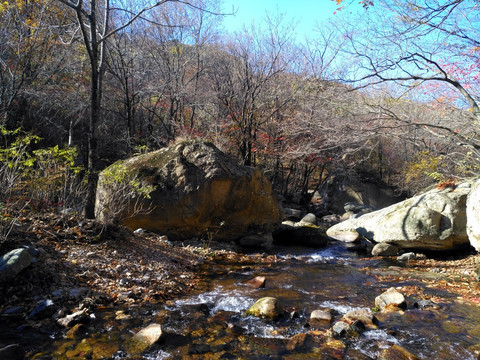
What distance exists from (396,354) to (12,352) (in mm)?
3695

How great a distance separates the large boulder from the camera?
8.50 metres

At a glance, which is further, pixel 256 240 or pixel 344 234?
pixel 344 234

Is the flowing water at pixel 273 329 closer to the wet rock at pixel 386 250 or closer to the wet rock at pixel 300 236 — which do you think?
the wet rock at pixel 386 250

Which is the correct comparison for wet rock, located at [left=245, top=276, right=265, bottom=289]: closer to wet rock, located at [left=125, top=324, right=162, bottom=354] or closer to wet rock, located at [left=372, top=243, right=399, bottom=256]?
wet rock, located at [left=125, top=324, right=162, bottom=354]

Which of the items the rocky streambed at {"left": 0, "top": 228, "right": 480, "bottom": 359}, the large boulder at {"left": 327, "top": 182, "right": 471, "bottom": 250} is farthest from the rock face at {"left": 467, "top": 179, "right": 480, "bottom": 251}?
the large boulder at {"left": 327, "top": 182, "right": 471, "bottom": 250}

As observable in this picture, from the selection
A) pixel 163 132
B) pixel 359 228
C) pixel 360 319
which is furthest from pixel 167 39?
pixel 360 319

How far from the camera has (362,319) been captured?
4.24 meters

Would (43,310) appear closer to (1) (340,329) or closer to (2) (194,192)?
(1) (340,329)

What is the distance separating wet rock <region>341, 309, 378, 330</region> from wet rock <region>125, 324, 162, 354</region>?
232 cm

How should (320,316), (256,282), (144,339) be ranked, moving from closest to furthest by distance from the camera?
(144,339)
(320,316)
(256,282)

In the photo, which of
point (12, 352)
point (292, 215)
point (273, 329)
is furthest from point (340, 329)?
point (292, 215)

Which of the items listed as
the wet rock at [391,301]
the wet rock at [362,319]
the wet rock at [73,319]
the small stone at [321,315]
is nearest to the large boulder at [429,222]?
the wet rock at [391,301]

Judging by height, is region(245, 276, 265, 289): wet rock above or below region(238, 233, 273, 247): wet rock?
below

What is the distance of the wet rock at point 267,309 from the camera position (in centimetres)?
435
